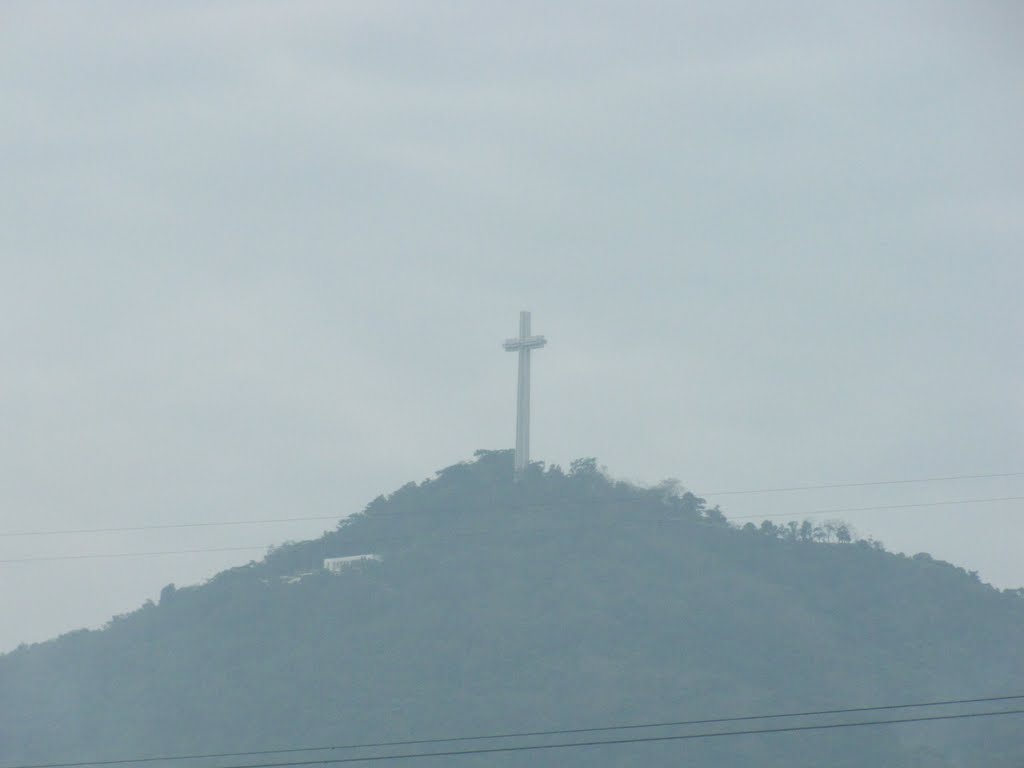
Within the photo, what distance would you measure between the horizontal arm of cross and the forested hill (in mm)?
11761

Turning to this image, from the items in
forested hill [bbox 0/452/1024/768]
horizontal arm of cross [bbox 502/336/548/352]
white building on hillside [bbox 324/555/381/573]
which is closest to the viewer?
forested hill [bbox 0/452/1024/768]

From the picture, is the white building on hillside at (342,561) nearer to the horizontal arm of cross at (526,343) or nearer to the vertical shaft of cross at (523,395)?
the vertical shaft of cross at (523,395)

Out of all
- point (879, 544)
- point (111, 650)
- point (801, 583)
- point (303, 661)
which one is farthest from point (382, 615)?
point (879, 544)

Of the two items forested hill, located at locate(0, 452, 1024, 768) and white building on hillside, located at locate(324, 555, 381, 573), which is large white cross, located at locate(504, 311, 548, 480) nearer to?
forested hill, located at locate(0, 452, 1024, 768)

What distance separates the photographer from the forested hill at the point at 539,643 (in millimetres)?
44906

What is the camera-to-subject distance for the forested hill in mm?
44906

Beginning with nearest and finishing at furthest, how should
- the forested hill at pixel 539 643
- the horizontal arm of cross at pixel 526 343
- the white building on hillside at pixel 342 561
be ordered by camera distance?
the forested hill at pixel 539 643
the horizontal arm of cross at pixel 526 343
the white building on hillside at pixel 342 561

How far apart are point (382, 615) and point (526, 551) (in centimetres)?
950

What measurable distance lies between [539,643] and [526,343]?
11933 mm

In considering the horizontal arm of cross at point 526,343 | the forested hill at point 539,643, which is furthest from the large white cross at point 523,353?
the forested hill at point 539,643

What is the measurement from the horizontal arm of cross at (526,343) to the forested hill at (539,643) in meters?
11.8

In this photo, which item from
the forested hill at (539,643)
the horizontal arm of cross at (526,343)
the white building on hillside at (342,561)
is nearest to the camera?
the forested hill at (539,643)

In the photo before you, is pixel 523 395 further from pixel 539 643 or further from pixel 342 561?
pixel 342 561

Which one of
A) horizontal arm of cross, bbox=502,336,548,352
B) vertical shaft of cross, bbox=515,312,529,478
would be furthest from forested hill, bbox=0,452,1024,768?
horizontal arm of cross, bbox=502,336,548,352
